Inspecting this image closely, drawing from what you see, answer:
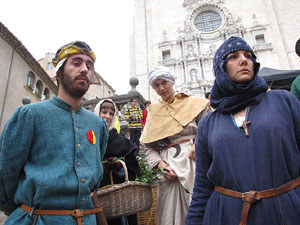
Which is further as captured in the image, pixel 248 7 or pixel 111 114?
pixel 248 7

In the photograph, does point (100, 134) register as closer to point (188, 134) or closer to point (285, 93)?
point (188, 134)

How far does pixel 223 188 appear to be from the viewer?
1.41 m

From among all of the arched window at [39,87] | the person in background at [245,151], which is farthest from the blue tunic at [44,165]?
the arched window at [39,87]

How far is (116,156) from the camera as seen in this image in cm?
279

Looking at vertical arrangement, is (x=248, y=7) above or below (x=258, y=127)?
above

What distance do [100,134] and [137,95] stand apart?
5190 mm

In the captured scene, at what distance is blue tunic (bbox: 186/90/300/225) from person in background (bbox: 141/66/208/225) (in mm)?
822

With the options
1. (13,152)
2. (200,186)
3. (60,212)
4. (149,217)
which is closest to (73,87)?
(13,152)

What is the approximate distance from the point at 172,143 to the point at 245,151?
1.37m

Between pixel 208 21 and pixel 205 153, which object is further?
pixel 208 21

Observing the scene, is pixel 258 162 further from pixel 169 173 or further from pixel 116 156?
pixel 116 156

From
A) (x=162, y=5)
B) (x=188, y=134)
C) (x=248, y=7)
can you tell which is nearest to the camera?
(x=188, y=134)

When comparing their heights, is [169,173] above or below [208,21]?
below

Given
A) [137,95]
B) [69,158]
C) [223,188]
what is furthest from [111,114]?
[137,95]
